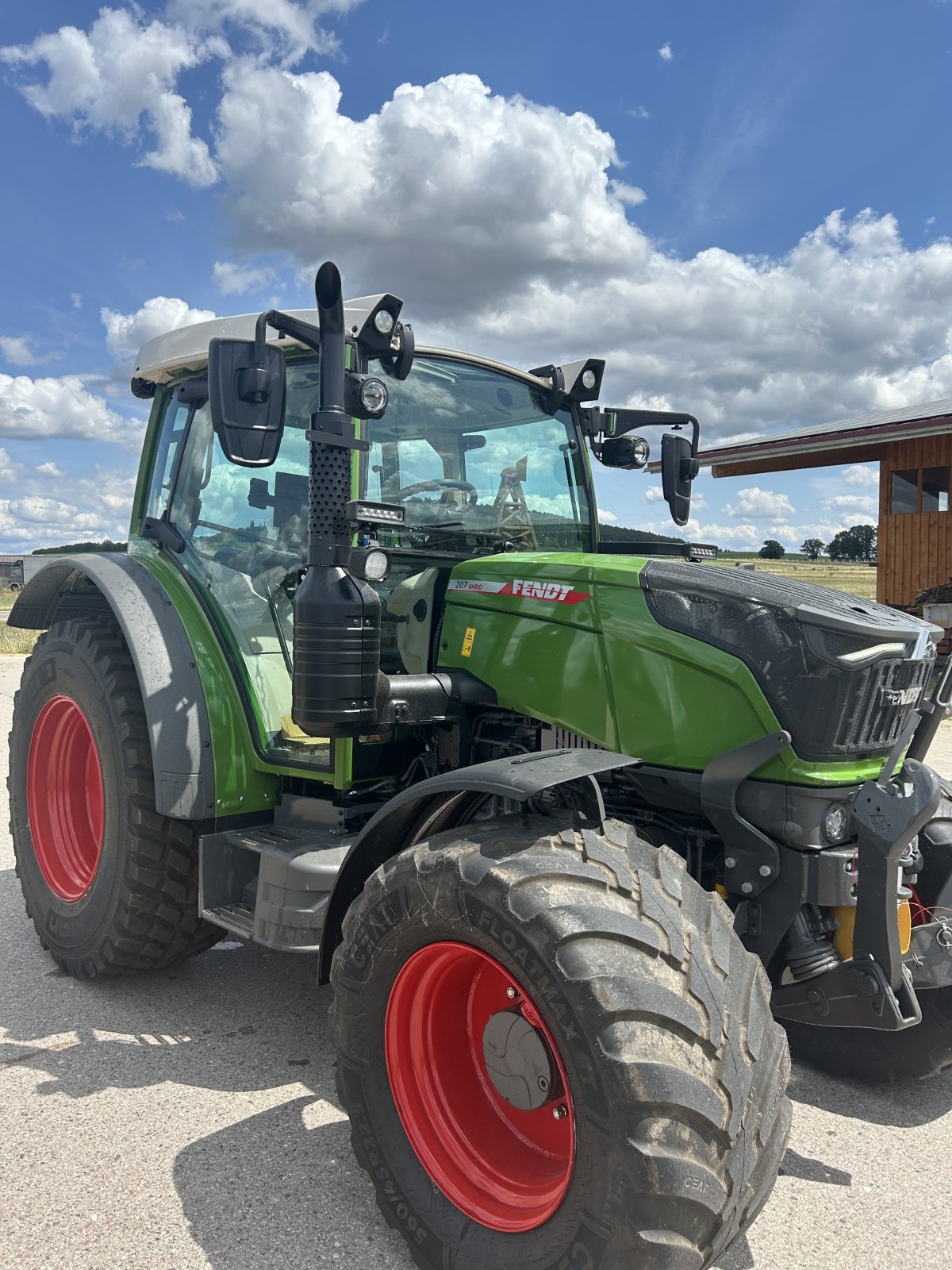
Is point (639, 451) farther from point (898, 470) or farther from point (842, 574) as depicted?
point (842, 574)

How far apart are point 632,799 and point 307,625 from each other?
1129 mm

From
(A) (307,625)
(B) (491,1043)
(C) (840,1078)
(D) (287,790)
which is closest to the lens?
(B) (491,1043)

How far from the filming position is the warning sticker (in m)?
2.96

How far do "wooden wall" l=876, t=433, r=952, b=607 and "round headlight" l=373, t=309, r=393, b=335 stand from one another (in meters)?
14.7

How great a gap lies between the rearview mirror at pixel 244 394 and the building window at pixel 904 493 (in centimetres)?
1615

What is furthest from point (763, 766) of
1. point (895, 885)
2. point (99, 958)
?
point (99, 958)

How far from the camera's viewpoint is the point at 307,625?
295 centimetres

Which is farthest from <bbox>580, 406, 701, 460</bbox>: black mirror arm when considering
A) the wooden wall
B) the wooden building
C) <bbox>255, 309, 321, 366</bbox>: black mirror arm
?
the wooden wall

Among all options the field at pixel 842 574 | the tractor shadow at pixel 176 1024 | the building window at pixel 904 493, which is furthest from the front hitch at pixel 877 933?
the field at pixel 842 574

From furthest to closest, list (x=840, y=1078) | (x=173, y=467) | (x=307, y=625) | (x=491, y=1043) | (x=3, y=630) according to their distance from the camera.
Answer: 1. (x=3, y=630)
2. (x=173, y=467)
3. (x=840, y=1078)
4. (x=307, y=625)
5. (x=491, y=1043)

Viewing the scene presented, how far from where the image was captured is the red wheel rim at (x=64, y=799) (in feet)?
14.4

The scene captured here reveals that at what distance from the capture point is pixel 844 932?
2639 mm

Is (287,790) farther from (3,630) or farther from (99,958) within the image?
(3,630)

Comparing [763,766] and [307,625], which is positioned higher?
[307,625]
